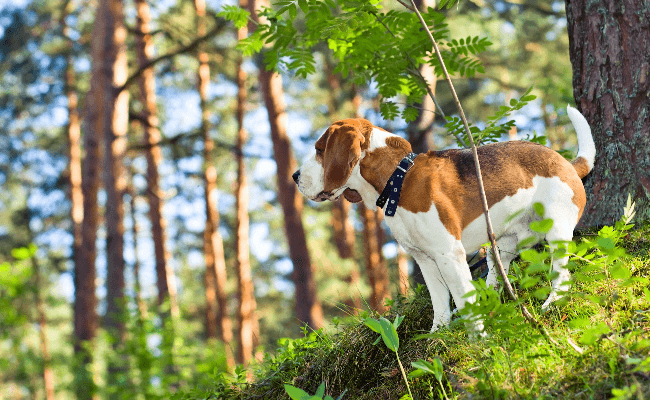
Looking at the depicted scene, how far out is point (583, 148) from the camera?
3152mm

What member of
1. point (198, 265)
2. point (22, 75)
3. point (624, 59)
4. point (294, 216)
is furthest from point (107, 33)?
point (198, 265)

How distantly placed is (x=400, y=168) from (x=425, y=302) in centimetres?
118

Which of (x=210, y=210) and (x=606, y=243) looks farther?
(x=210, y=210)

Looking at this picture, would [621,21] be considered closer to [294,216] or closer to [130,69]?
[294,216]

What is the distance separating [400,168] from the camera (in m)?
2.77

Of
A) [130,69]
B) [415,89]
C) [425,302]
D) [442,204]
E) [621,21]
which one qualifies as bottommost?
[425,302]

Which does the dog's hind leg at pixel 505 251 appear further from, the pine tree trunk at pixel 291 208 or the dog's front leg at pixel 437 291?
the pine tree trunk at pixel 291 208

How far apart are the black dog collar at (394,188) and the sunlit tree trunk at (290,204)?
6780 mm

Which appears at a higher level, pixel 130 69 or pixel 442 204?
pixel 130 69

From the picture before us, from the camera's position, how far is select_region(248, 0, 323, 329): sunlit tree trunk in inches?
371

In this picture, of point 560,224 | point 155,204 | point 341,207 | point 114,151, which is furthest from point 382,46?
point 155,204

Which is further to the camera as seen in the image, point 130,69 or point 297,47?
point 130,69

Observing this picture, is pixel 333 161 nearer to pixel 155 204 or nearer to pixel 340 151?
pixel 340 151

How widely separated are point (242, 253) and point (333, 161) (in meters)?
13.6
